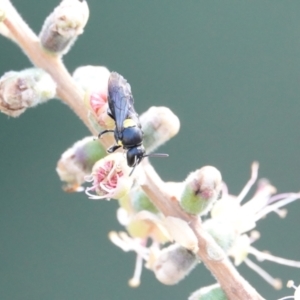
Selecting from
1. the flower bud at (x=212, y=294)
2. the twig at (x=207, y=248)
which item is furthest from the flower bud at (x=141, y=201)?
the flower bud at (x=212, y=294)

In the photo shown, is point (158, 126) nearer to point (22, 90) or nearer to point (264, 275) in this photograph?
point (22, 90)

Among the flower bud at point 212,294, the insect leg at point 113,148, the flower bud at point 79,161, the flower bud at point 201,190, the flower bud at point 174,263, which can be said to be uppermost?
the flower bud at point 79,161

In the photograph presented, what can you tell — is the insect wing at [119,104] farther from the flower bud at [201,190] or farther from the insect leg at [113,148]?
the flower bud at [201,190]

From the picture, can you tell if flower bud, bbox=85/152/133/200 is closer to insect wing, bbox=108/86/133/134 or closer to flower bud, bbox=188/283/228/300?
insect wing, bbox=108/86/133/134

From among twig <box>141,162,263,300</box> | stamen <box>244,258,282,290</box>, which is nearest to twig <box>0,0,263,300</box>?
twig <box>141,162,263,300</box>

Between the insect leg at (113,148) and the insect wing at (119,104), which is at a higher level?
the insect wing at (119,104)

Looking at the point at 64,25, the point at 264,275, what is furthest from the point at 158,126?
the point at 264,275

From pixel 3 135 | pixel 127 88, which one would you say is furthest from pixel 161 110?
pixel 3 135
